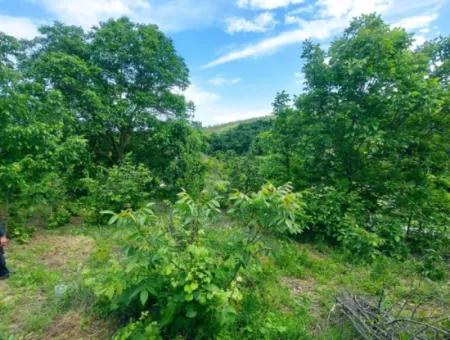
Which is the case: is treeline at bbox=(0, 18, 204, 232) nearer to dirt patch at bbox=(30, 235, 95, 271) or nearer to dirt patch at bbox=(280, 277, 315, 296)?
dirt patch at bbox=(30, 235, 95, 271)

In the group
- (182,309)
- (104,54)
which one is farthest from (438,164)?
(104,54)

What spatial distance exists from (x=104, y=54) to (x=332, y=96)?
7.72 meters

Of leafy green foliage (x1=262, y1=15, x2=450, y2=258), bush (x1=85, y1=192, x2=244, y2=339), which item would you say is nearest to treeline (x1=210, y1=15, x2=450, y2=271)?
leafy green foliage (x1=262, y1=15, x2=450, y2=258)

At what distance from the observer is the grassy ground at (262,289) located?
8.84 ft

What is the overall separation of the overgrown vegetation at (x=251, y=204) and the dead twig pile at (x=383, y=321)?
105 millimetres

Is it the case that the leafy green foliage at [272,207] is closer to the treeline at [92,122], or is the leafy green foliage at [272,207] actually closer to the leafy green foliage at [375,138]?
the leafy green foliage at [375,138]

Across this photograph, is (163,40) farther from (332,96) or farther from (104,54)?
(332,96)

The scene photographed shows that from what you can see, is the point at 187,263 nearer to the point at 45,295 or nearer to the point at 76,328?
the point at 76,328

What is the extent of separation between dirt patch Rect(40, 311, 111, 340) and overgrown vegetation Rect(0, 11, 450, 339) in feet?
0.12

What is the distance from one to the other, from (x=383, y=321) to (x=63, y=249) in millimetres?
4935

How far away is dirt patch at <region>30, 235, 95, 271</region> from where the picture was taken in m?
4.31

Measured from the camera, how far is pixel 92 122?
8.95 metres

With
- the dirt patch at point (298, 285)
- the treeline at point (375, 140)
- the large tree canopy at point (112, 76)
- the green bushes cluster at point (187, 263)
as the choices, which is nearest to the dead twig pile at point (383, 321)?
the dirt patch at point (298, 285)

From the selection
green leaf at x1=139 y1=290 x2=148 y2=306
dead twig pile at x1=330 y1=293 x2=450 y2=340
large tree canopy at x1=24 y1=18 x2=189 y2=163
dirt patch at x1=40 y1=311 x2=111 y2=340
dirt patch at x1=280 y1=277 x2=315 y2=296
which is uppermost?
large tree canopy at x1=24 y1=18 x2=189 y2=163
